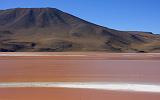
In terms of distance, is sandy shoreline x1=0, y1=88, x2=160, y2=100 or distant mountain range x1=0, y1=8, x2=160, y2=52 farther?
distant mountain range x1=0, y1=8, x2=160, y2=52

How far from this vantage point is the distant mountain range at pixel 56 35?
4368 inches

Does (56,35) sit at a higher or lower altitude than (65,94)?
higher

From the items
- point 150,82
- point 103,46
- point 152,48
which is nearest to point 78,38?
point 103,46

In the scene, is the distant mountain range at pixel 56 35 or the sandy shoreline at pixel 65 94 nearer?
the sandy shoreline at pixel 65 94

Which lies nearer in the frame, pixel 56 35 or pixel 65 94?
pixel 65 94

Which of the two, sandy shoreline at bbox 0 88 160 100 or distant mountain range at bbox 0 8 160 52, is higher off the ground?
distant mountain range at bbox 0 8 160 52

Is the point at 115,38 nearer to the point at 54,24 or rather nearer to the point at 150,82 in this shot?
the point at 54,24

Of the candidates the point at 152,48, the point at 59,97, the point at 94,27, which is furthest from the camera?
the point at 94,27

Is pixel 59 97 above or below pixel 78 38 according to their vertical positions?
below

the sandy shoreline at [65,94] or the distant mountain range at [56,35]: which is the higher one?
the distant mountain range at [56,35]

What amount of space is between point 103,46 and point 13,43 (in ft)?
85.8

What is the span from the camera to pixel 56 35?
12888cm

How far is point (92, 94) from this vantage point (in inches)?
528

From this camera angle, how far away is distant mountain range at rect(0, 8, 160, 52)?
11094 centimetres
